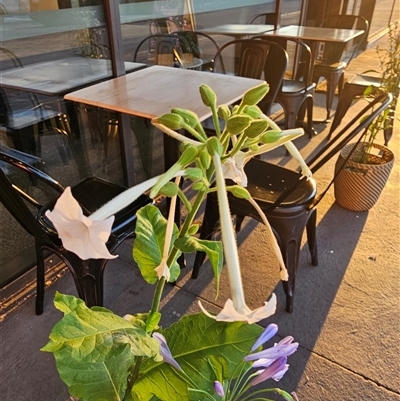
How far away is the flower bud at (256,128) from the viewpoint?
50cm

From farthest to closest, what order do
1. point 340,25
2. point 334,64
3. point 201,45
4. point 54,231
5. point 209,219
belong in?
point 340,25
point 334,64
point 201,45
point 209,219
point 54,231

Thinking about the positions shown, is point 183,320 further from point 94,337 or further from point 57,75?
point 57,75

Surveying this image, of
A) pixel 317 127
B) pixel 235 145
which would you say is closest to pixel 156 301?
pixel 235 145

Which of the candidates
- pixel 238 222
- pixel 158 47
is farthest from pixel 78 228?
pixel 158 47

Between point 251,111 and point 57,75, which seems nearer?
point 251,111

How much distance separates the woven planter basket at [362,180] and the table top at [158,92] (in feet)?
2.90

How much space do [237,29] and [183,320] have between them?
343 cm

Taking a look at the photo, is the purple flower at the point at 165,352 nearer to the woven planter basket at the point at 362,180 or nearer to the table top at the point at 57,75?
the table top at the point at 57,75

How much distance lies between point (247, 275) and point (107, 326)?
163cm

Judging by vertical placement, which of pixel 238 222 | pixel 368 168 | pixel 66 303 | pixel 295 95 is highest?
pixel 66 303

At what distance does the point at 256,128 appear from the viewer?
504 mm

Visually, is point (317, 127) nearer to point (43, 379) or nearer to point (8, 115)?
point (8, 115)

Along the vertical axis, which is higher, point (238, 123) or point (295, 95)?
point (238, 123)

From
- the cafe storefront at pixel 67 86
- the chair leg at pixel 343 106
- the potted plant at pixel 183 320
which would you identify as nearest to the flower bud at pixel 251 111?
the potted plant at pixel 183 320
